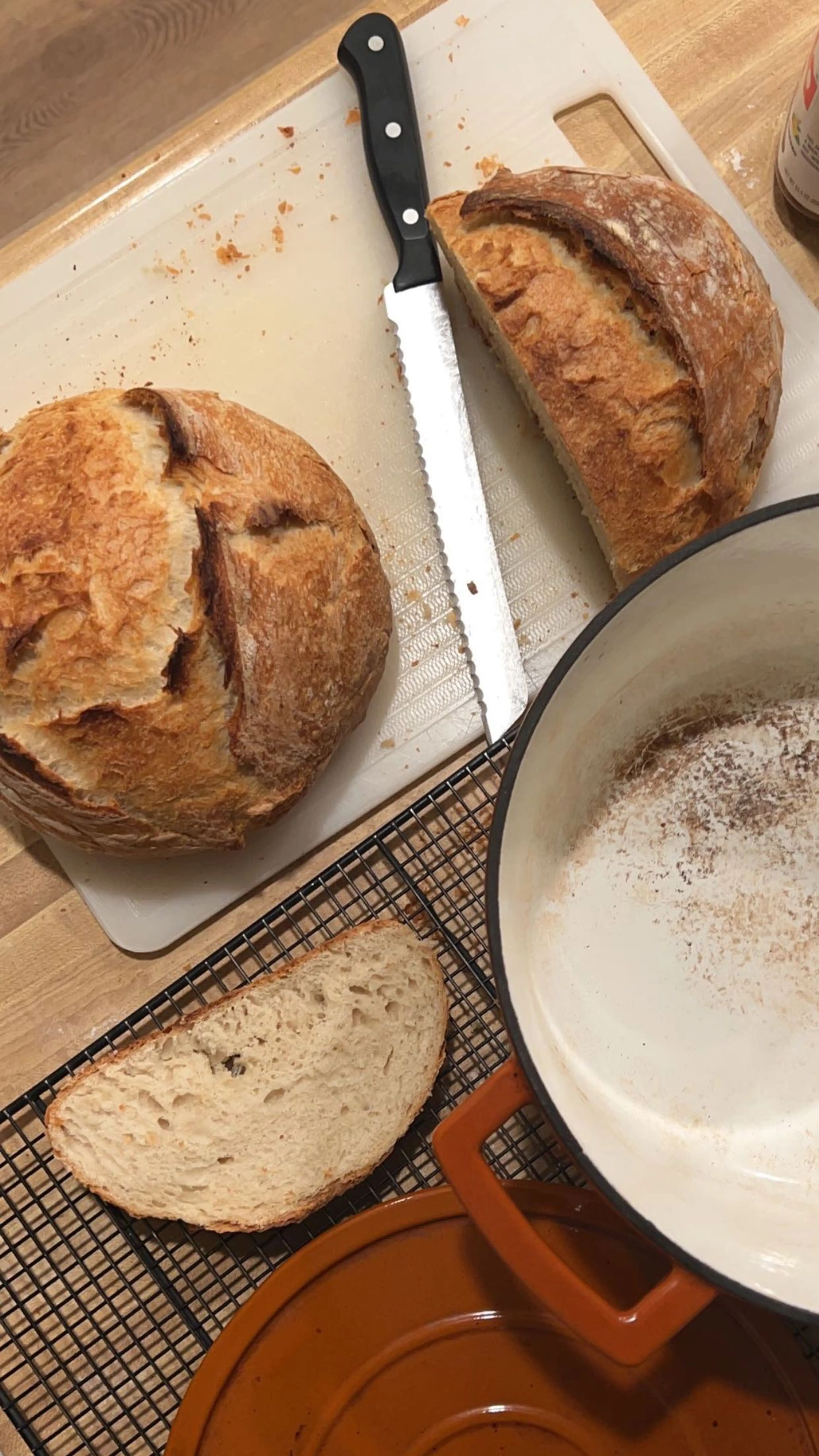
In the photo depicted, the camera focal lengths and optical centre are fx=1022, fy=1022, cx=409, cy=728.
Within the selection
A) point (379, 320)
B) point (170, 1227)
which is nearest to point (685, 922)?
point (170, 1227)

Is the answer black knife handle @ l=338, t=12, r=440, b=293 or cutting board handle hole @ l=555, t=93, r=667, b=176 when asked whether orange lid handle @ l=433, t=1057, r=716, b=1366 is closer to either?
black knife handle @ l=338, t=12, r=440, b=293

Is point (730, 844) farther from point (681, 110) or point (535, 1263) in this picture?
point (681, 110)

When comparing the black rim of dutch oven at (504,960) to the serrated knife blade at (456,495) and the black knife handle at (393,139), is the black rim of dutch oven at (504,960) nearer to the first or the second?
the serrated knife blade at (456,495)

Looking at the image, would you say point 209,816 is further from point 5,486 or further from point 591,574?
point 591,574

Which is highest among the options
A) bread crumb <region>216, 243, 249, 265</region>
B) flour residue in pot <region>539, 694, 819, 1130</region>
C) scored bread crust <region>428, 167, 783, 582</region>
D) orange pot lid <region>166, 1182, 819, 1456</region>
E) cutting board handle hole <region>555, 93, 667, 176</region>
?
bread crumb <region>216, 243, 249, 265</region>

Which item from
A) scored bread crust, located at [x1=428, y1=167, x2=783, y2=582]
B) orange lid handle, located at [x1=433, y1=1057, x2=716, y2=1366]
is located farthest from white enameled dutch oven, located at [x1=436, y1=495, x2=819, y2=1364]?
scored bread crust, located at [x1=428, y1=167, x2=783, y2=582]
